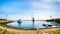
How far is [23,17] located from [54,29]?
129cm

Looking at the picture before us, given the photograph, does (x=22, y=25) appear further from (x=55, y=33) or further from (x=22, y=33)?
(x=55, y=33)

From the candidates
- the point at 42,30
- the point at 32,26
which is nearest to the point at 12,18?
the point at 32,26

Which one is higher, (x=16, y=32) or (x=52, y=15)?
(x=52, y=15)

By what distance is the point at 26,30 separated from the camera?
593 centimetres

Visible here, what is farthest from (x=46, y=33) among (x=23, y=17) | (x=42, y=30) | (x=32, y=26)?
(x=23, y=17)

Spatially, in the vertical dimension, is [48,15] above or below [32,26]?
above

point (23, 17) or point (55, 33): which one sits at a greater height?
point (23, 17)

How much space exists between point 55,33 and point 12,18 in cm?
173

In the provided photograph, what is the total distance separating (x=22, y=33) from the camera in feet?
19.5

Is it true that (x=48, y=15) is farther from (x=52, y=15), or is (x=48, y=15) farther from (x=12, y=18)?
(x=12, y=18)

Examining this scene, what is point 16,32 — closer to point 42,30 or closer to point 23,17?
point 23,17

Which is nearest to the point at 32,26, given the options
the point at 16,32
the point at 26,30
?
the point at 26,30

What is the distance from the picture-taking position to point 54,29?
6.02 meters

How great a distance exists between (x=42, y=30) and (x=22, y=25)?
2.58 ft
